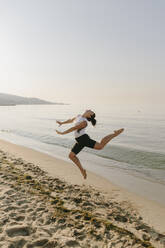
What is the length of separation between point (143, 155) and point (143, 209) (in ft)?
35.2

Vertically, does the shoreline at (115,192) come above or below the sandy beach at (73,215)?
below

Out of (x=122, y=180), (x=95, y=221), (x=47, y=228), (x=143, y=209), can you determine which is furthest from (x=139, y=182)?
(x=47, y=228)

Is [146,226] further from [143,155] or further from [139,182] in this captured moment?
[143,155]

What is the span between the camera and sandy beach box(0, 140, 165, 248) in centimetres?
439

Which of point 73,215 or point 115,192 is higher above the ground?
point 73,215

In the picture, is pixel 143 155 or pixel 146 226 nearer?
pixel 146 226

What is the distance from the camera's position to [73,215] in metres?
5.55

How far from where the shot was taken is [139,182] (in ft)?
34.1

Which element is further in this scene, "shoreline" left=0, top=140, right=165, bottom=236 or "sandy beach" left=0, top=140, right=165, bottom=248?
"shoreline" left=0, top=140, right=165, bottom=236

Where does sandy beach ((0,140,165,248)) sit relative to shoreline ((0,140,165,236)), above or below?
above

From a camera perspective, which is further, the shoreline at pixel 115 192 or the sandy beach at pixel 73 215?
the shoreline at pixel 115 192

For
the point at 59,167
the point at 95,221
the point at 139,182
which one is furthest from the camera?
the point at 59,167

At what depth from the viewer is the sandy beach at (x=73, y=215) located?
4.39 m

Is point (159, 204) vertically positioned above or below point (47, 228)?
below
